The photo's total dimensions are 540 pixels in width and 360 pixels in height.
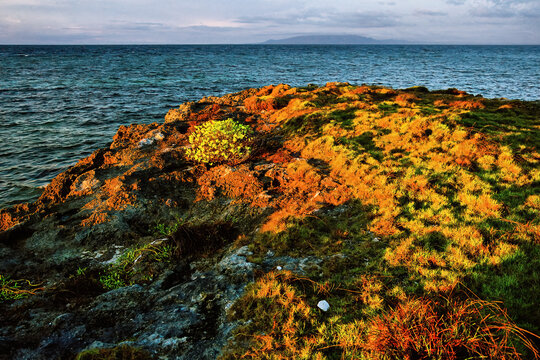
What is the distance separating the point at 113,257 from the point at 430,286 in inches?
334

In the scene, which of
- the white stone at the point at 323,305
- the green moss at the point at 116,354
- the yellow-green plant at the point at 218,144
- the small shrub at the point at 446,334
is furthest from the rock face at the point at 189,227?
the white stone at the point at 323,305

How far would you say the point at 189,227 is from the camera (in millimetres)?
8258

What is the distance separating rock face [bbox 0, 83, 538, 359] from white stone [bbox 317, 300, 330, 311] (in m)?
1.03

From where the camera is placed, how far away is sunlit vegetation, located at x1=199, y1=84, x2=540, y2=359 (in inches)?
176

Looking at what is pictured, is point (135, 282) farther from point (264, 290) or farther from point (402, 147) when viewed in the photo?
point (402, 147)

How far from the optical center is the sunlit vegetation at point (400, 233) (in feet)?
14.6

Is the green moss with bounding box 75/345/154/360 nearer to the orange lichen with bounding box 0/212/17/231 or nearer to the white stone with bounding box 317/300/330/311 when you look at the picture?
the white stone with bounding box 317/300/330/311

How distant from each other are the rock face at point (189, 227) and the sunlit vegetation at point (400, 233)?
0.09 m

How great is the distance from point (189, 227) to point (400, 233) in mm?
6266

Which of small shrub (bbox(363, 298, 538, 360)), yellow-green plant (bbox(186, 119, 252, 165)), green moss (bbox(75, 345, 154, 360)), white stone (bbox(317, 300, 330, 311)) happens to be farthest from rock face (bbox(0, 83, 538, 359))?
white stone (bbox(317, 300, 330, 311))

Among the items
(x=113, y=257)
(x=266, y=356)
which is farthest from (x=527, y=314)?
(x=113, y=257)

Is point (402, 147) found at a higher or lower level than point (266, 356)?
higher

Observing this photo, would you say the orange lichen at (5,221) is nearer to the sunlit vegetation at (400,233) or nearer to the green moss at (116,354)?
the sunlit vegetation at (400,233)

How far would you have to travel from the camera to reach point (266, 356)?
4.35 metres
